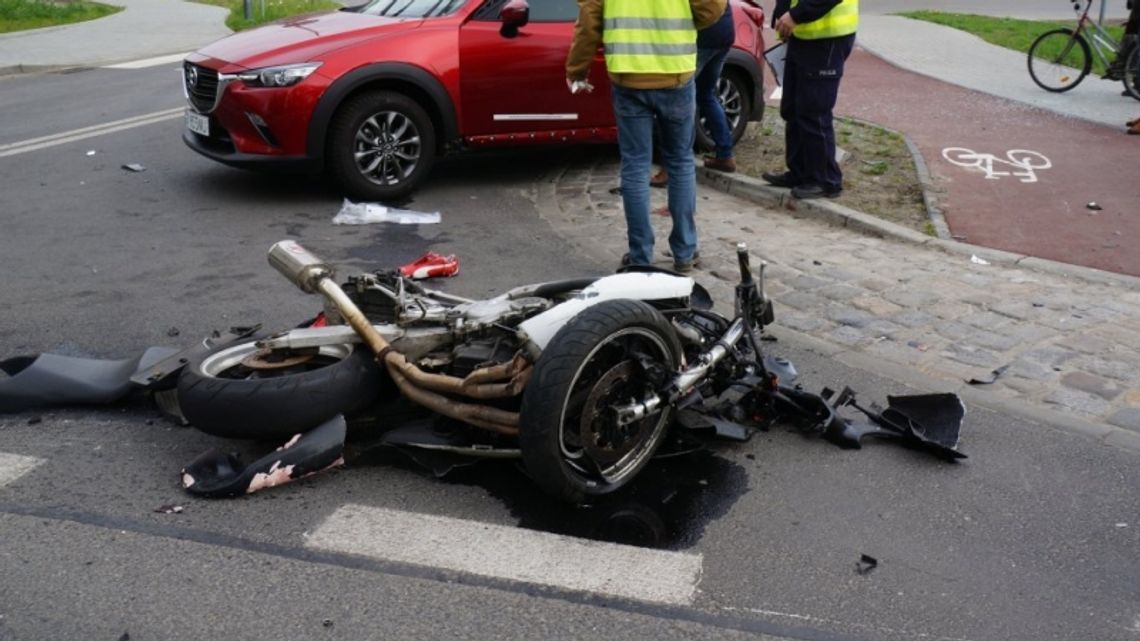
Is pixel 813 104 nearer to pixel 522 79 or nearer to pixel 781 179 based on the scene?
pixel 781 179

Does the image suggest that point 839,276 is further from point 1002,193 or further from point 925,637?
point 925,637

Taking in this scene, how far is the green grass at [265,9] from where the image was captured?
20.8 metres

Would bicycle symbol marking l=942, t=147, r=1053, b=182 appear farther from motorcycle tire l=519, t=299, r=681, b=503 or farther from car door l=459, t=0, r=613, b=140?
motorcycle tire l=519, t=299, r=681, b=503

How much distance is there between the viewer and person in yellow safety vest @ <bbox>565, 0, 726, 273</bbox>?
6.67 m

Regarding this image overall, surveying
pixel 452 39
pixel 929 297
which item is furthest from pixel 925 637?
pixel 452 39

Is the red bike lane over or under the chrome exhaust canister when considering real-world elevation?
under

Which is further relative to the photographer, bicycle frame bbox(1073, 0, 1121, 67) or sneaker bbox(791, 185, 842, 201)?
bicycle frame bbox(1073, 0, 1121, 67)

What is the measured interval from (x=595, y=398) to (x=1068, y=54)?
12231 mm

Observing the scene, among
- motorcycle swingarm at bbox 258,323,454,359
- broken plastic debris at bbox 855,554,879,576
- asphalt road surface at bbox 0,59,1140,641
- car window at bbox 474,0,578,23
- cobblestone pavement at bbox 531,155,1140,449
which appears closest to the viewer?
asphalt road surface at bbox 0,59,1140,641

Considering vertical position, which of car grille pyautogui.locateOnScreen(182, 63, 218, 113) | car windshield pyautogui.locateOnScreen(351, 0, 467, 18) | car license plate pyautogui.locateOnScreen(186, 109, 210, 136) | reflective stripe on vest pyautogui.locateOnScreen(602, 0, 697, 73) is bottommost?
car license plate pyautogui.locateOnScreen(186, 109, 210, 136)

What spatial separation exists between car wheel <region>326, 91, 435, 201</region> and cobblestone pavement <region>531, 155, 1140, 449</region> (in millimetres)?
1024

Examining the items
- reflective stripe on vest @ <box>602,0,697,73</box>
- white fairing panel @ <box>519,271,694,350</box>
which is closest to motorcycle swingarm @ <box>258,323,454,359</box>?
white fairing panel @ <box>519,271,694,350</box>

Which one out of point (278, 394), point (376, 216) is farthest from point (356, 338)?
point (376, 216)

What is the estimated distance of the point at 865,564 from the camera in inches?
154
